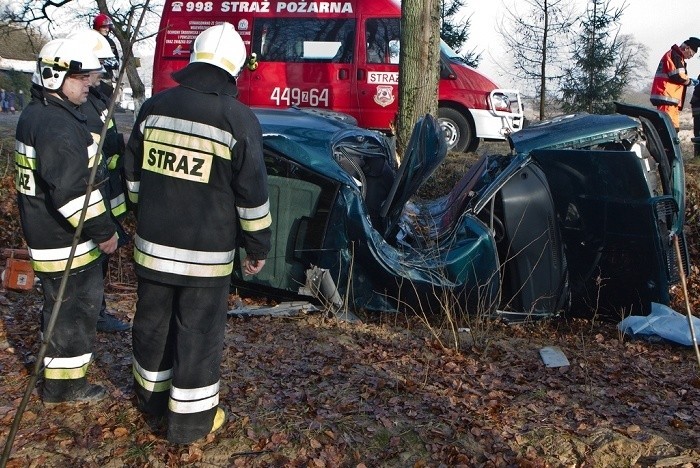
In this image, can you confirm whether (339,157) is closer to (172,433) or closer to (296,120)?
(296,120)

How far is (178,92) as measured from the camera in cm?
314

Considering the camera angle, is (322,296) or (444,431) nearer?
(444,431)

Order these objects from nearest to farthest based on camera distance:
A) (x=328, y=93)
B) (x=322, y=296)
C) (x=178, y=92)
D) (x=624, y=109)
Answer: (x=178, y=92) → (x=322, y=296) → (x=624, y=109) → (x=328, y=93)

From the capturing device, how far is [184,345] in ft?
10.6

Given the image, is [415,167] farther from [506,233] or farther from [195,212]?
[195,212]

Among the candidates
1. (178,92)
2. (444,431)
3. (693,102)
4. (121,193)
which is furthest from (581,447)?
(693,102)

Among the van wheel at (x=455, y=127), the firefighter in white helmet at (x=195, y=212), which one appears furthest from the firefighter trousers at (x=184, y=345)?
the van wheel at (x=455, y=127)

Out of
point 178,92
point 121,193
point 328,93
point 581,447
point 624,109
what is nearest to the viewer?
point 178,92

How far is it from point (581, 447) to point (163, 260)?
2.07m

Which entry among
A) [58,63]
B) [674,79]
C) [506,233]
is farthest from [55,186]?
[674,79]

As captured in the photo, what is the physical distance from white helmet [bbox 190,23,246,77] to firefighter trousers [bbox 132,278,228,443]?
965 millimetres

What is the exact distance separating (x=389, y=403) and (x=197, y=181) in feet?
5.18

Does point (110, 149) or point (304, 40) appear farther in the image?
point (304, 40)

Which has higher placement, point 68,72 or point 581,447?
point 68,72
